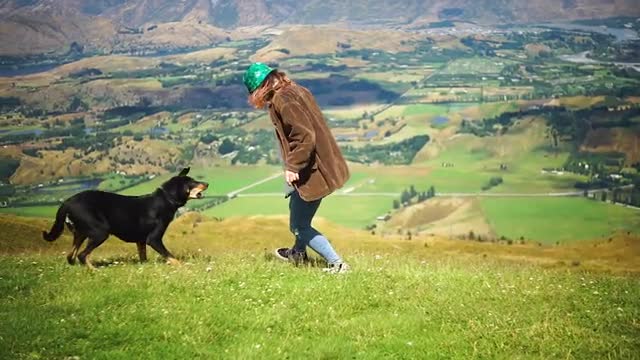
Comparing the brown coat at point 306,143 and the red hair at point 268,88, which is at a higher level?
the red hair at point 268,88

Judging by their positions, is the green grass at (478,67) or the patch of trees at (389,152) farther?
the green grass at (478,67)

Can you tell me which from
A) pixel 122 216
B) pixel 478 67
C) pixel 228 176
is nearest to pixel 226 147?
→ pixel 228 176

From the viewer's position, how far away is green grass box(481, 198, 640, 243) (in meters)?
65.2

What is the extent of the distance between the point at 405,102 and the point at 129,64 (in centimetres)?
8663

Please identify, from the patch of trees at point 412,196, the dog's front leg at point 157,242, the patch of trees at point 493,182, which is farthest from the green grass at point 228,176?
the dog's front leg at point 157,242

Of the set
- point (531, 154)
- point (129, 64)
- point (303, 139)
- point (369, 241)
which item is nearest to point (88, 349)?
point (303, 139)

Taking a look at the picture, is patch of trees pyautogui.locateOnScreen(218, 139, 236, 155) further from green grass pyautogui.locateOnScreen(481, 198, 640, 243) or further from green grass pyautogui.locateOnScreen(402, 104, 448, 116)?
green grass pyautogui.locateOnScreen(481, 198, 640, 243)

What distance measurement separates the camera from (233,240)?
96.1 ft

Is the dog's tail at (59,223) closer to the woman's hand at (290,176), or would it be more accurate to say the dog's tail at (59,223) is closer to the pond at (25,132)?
the woman's hand at (290,176)

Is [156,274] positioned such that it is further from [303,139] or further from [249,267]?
[303,139]

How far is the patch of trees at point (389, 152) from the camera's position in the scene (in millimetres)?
113812

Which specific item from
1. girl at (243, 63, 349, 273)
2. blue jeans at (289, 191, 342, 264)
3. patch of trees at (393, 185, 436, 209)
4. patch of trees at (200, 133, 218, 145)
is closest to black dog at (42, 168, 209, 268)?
blue jeans at (289, 191, 342, 264)

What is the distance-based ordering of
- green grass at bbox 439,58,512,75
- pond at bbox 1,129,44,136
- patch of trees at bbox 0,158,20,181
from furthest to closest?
green grass at bbox 439,58,512,75 → pond at bbox 1,129,44,136 → patch of trees at bbox 0,158,20,181

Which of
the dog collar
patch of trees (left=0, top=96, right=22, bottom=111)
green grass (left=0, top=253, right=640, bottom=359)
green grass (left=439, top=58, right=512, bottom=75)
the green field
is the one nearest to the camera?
green grass (left=0, top=253, right=640, bottom=359)
